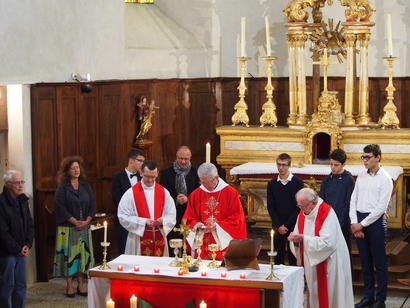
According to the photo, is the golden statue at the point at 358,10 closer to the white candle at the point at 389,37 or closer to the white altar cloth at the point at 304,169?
the white candle at the point at 389,37

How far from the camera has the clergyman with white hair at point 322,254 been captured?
9.27 metres

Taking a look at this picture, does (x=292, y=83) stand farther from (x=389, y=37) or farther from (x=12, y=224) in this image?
(x=12, y=224)

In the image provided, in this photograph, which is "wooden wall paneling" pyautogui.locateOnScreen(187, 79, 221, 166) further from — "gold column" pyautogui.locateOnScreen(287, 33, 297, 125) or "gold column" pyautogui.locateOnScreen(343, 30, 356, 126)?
"gold column" pyautogui.locateOnScreen(343, 30, 356, 126)

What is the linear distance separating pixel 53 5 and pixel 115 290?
482 centimetres

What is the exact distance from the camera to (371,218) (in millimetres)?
Result: 10547

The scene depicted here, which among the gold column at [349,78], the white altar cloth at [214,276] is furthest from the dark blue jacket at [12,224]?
the gold column at [349,78]

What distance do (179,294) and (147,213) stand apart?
6.87ft

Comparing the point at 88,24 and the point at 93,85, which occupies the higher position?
the point at 88,24

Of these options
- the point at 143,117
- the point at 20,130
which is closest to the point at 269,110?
the point at 143,117

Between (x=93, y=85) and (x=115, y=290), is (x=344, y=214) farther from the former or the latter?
(x=93, y=85)

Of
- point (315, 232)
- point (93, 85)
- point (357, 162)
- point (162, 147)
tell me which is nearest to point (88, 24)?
point (93, 85)

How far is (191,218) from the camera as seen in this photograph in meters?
10.1

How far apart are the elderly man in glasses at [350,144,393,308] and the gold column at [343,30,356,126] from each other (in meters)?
3.41

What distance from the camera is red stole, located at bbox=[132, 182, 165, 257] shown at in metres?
10.6
